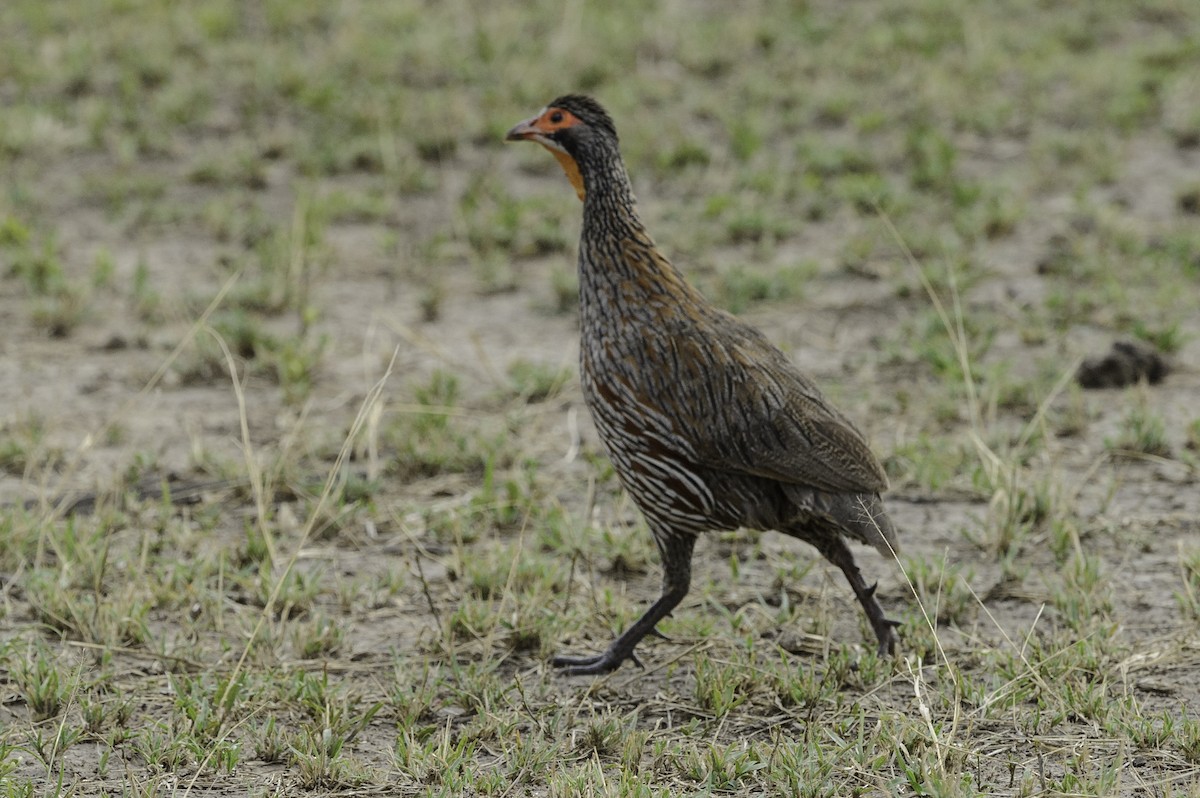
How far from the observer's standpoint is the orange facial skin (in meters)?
4.89

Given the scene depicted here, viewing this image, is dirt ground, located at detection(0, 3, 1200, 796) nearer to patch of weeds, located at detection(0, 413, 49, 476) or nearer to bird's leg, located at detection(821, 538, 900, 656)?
patch of weeds, located at detection(0, 413, 49, 476)

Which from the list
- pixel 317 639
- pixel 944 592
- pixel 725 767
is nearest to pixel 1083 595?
pixel 944 592

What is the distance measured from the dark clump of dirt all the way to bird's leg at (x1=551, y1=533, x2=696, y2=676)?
101 inches

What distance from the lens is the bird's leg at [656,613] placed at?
4641mm

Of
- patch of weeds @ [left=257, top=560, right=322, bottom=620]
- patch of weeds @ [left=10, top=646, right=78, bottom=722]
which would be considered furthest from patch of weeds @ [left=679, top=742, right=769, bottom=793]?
patch of weeds @ [left=10, top=646, right=78, bottom=722]

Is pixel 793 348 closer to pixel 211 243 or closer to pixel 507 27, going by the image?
pixel 211 243

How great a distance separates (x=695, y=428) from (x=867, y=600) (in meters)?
0.73

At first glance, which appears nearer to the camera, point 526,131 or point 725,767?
point 725,767

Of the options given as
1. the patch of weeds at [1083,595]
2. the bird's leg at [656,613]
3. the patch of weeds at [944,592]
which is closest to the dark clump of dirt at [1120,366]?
the patch of weeds at [1083,595]

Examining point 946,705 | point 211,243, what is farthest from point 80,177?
point 946,705

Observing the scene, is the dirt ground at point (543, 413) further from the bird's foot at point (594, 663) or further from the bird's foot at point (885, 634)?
the bird's foot at point (885, 634)

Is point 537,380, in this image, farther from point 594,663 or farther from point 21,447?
point 594,663

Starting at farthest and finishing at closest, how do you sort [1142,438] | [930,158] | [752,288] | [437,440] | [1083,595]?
[930,158] → [752,288] → [437,440] → [1142,438] → [1083,595]

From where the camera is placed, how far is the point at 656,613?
15.3 ft
